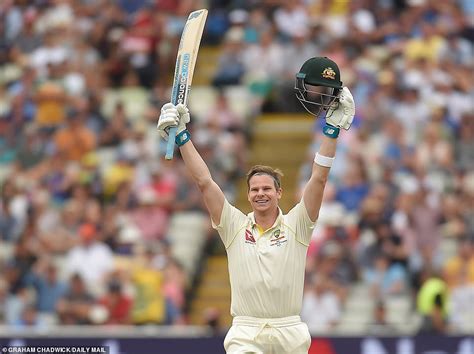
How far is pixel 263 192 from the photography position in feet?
28.0

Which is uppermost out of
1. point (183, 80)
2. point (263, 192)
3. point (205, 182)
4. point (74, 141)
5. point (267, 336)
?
point (74, 141)

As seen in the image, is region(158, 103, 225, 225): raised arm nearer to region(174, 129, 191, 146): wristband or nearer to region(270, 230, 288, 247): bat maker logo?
region(174, 129, 191, 146): wristband

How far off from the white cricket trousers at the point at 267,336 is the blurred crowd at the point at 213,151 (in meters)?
5.37

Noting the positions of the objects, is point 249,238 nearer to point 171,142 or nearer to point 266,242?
point 266,242

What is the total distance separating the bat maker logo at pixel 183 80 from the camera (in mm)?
8797

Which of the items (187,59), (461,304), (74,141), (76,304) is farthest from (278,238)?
(74,141)

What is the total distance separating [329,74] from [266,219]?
39.7 inches

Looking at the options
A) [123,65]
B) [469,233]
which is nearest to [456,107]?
[469,233]

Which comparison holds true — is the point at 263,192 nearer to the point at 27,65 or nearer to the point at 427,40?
the point at 427,40

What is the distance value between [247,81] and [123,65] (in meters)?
2.11

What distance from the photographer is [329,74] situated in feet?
27.6

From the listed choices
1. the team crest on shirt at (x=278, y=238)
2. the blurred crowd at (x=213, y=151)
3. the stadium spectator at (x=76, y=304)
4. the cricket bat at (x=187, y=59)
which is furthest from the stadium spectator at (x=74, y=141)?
the team crest on shirt at (x=278, y=238)

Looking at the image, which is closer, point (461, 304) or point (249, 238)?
point (249, 238)

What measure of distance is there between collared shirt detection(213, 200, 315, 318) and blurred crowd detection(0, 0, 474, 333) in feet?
17.5
